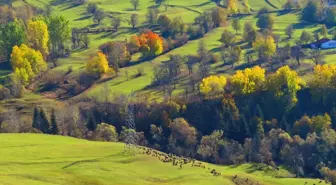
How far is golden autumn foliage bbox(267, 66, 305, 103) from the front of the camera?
476 feet

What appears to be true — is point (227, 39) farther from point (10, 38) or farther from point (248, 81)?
point (10, 38)

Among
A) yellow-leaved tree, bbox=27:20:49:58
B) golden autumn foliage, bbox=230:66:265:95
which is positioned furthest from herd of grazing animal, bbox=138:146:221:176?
yellow-leaved tree, bbox=27:20:49:58

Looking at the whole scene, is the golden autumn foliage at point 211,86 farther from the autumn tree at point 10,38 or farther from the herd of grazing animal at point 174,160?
the autumn tree at point 10,38

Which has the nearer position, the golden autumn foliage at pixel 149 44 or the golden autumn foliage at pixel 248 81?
the golden autumn foliage at pixel 248 81

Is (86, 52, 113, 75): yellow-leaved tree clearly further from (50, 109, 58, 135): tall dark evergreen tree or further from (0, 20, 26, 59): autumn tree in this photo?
(50, 109, 58, 135): tall dark evergreen tree

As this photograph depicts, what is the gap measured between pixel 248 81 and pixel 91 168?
61.0 metres

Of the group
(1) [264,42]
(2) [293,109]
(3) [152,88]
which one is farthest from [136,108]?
(1) [264,42]

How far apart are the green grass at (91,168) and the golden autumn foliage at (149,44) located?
Answer: 70.2 metres

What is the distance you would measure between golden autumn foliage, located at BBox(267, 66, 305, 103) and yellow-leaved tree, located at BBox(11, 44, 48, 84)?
6826 centimetres

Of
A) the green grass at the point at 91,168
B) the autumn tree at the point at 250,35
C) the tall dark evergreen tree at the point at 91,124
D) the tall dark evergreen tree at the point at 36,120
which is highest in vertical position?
the autumn tree at the point at 250,35

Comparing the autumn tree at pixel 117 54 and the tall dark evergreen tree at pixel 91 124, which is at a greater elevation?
the autumn tree at pixel 117 54

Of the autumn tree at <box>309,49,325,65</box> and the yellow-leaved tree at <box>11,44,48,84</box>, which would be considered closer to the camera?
the yellow-leaved tree at <box>11,44,48,84</box>

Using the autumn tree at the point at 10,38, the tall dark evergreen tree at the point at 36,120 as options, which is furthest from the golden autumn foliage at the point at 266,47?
the autumn tree at the point at 10,38

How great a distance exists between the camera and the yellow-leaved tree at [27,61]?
16512 centimetres
